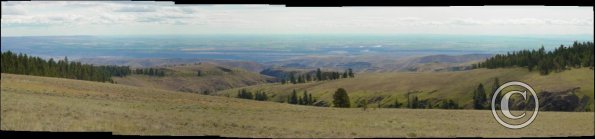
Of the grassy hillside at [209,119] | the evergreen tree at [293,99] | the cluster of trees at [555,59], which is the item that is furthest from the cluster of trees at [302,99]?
the cluster of trees at [555,59]

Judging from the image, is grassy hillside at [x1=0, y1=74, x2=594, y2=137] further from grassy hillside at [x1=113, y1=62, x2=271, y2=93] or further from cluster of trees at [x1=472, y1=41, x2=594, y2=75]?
cluster of trees at [x1=472, y1=41, x2=594, y2=75]

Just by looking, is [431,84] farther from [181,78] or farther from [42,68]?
[42,68]

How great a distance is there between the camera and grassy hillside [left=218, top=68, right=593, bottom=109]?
45.5 m

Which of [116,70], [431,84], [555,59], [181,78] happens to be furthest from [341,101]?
[555,59]

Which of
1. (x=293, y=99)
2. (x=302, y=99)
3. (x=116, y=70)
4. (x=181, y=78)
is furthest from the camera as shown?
(x=302, y=99)

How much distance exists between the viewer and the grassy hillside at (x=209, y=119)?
23797 mm

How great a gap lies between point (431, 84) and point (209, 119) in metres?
43.8

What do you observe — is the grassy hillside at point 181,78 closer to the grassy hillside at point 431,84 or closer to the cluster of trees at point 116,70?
the cluster of trees at point 116,70

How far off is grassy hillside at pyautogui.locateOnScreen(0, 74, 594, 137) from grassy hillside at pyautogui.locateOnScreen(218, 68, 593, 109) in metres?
8.11

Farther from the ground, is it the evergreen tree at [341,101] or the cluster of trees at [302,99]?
the evergreen tree at [341,101]

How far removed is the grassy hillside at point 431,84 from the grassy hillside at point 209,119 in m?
8.11

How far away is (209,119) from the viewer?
25797 mm

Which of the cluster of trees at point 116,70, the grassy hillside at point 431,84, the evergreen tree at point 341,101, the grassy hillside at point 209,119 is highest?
the cluster of trees at point 116,70

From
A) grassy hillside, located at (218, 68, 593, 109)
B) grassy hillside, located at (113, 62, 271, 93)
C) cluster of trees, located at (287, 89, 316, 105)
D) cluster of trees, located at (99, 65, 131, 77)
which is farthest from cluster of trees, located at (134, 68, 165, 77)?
cluster of trees, located at (287, 89, 316, 105)
